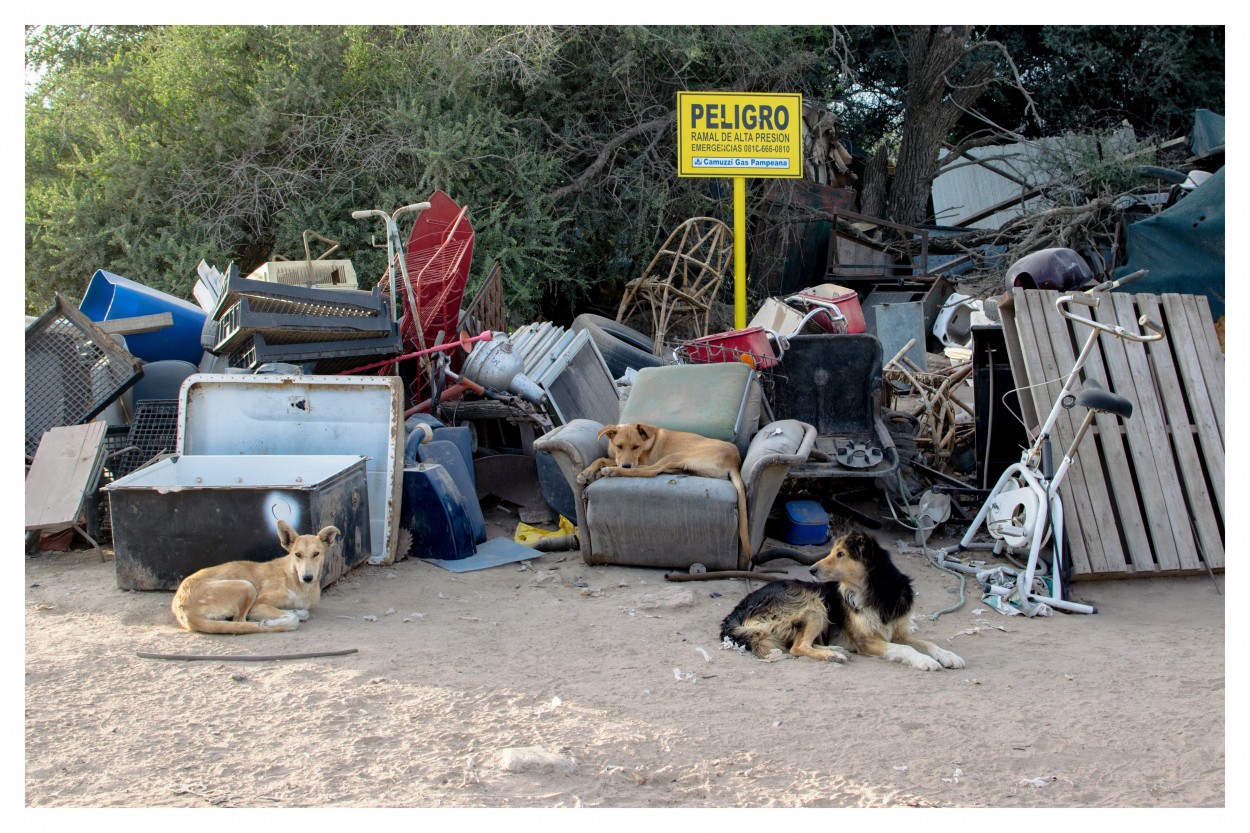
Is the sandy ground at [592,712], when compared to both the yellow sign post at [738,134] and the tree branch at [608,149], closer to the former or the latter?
the yellow sign post at [738,134]

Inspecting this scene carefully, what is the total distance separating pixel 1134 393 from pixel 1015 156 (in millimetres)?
8848

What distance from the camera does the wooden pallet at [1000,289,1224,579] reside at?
228 inches

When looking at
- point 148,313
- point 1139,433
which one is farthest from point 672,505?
point 148,313

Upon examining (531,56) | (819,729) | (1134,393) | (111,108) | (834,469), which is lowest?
(819,729)

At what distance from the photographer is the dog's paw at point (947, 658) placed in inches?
170

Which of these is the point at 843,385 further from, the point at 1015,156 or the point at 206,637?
the point at 1015,156

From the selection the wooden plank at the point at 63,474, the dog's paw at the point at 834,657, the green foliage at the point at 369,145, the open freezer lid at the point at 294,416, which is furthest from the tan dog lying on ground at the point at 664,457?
the green foliage at the point at 369,145

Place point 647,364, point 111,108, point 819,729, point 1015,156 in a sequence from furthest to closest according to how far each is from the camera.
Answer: point 1015,156, point 111,108, point 647,364, point 819,729

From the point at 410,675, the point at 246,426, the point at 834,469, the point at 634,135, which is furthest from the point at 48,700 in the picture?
the point at 634,135

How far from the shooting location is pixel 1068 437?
19.5ft

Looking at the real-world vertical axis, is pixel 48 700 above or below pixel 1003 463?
below

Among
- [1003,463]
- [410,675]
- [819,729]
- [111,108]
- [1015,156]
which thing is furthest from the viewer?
[1015,156]

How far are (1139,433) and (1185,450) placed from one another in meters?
0.31

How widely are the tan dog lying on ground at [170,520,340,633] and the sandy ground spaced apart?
0.10 meters
